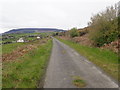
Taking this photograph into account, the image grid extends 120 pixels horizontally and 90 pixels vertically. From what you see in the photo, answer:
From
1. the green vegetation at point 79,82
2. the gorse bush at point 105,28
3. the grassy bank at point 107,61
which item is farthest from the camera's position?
the gorse bush at point 105,28

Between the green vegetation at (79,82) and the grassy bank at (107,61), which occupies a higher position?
the grassy bank at (107,61)

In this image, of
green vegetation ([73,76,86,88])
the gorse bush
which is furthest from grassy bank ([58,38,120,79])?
the gorse bush

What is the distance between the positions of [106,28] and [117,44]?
5.88 meters

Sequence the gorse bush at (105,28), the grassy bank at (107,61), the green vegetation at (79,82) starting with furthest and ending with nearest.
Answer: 1. the gorse bush at (105,28)
2. the grassy bank at (107,61)
3. the green vegetation at (79,82)

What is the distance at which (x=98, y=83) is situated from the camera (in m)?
8.48

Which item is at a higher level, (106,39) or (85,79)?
(106,39)

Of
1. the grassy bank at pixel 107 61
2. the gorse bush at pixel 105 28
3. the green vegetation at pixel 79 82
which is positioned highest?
the gorse bush at pixel 105 28

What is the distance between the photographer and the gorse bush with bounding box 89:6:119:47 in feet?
85.4

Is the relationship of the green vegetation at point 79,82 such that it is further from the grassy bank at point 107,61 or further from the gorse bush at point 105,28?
the gorse bush at point 105,28

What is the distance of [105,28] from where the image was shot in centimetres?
2747

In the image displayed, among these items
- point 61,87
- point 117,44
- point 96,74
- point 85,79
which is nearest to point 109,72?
point 96,74

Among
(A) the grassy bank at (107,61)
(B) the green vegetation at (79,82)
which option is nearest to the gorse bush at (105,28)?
(A) the grassy bank at (107,61)

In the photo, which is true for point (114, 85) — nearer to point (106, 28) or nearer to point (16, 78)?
point (16, 78)

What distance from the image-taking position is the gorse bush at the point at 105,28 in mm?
26031
